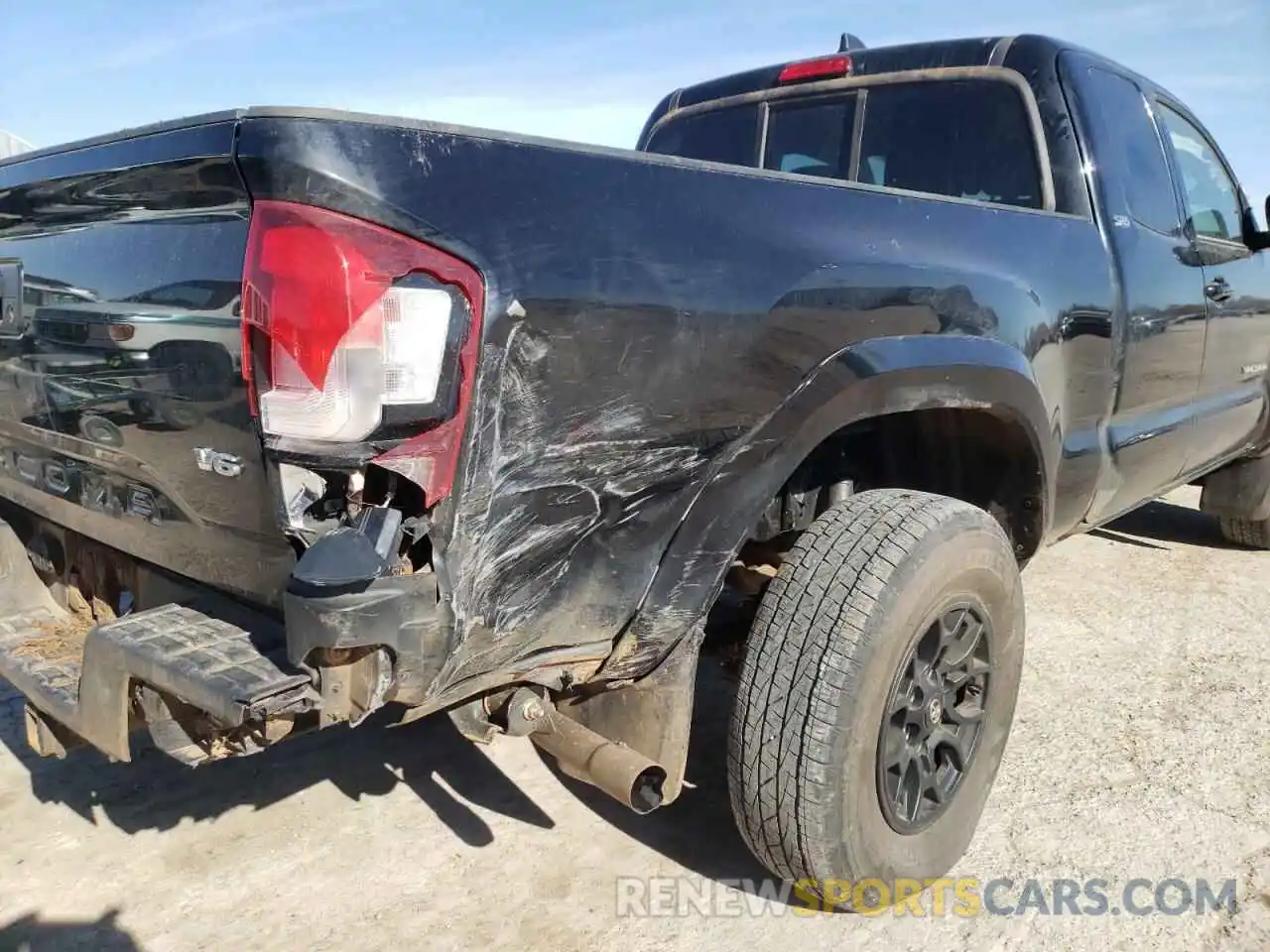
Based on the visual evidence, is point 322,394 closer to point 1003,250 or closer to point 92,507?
point 92,507

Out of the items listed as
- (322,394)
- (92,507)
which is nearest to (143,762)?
(92,507)

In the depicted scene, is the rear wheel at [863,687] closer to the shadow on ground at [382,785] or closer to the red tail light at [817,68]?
the shadow on ground at [382,785]

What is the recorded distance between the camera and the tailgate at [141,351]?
1.61 metres

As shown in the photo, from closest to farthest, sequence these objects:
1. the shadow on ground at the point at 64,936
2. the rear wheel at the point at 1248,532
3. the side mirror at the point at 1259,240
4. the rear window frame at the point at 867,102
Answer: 1. the shadow on ground at the point at 64,936
2. the rear window frame at the point at 867,102
3. the side mirror at the point at 1259,240
4. the rear wheel at the point at 1248,532

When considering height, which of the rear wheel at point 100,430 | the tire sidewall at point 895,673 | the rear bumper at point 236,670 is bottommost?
the tire sidewall at point 895,673

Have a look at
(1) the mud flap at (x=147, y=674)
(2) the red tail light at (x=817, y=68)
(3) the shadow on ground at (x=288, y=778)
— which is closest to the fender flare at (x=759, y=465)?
(1) the mud flap at (x=147, y=674)

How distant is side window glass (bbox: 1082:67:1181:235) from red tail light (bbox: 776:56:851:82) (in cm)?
79

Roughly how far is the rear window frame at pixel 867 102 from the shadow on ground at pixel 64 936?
Result: 230cm

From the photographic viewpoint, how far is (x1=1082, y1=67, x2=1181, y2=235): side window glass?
10.1 feet

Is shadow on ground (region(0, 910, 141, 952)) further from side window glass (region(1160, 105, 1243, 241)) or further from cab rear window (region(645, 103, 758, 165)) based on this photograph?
side window glass (region(1160, 105, 1243, 241))

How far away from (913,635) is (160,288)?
1635 mm

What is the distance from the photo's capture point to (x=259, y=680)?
153 centimetres

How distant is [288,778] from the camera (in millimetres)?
2947

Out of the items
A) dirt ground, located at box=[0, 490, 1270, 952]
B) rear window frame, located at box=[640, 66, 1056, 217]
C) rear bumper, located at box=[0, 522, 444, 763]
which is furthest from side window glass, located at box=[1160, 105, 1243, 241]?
rear bumper, located at box=[0, 522, 444, 763]
